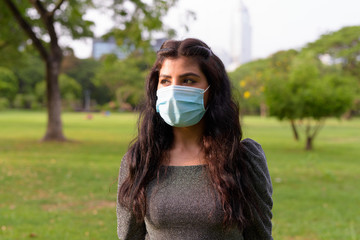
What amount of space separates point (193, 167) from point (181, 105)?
0.29 metres

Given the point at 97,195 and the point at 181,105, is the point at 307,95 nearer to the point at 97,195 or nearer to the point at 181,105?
the point at 97,195

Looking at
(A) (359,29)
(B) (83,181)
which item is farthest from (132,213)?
(A) (359,29)

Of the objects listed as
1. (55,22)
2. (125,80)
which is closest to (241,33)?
(125,80)

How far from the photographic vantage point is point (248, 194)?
6.14ft

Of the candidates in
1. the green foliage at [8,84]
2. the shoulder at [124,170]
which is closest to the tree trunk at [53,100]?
the shoulder at [124,170]

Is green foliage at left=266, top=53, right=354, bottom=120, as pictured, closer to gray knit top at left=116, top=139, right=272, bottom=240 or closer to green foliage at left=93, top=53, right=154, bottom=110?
gray knit top at left=116, top=139, right=272, bottom=240

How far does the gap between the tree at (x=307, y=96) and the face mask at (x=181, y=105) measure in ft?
42.1

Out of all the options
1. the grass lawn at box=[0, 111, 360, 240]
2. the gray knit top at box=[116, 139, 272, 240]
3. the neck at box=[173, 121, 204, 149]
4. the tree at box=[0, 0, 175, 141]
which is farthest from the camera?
the tree at box=[0, 0, 175, 141]

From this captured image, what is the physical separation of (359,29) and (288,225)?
138 ft

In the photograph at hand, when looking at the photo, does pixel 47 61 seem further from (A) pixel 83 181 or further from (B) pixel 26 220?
(B) pixel 26 220

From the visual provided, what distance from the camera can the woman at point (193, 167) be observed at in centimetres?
179

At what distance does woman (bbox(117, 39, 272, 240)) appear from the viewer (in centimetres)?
179

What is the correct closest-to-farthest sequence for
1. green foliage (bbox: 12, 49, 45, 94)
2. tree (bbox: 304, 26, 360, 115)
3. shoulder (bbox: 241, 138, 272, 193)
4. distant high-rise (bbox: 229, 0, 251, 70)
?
shoulder (bbox: 241, 138, 272, 193)
tree (bbox: 304, 26, 360, 115)
green foliage (bbox: 12, 49, 45, 94)
distant high-rise (bbox: 229, 0, 251, 70)

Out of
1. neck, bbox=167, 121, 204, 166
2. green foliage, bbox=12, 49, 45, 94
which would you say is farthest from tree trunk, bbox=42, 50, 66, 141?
green foliage, bbox=12, 49, 45, 94
